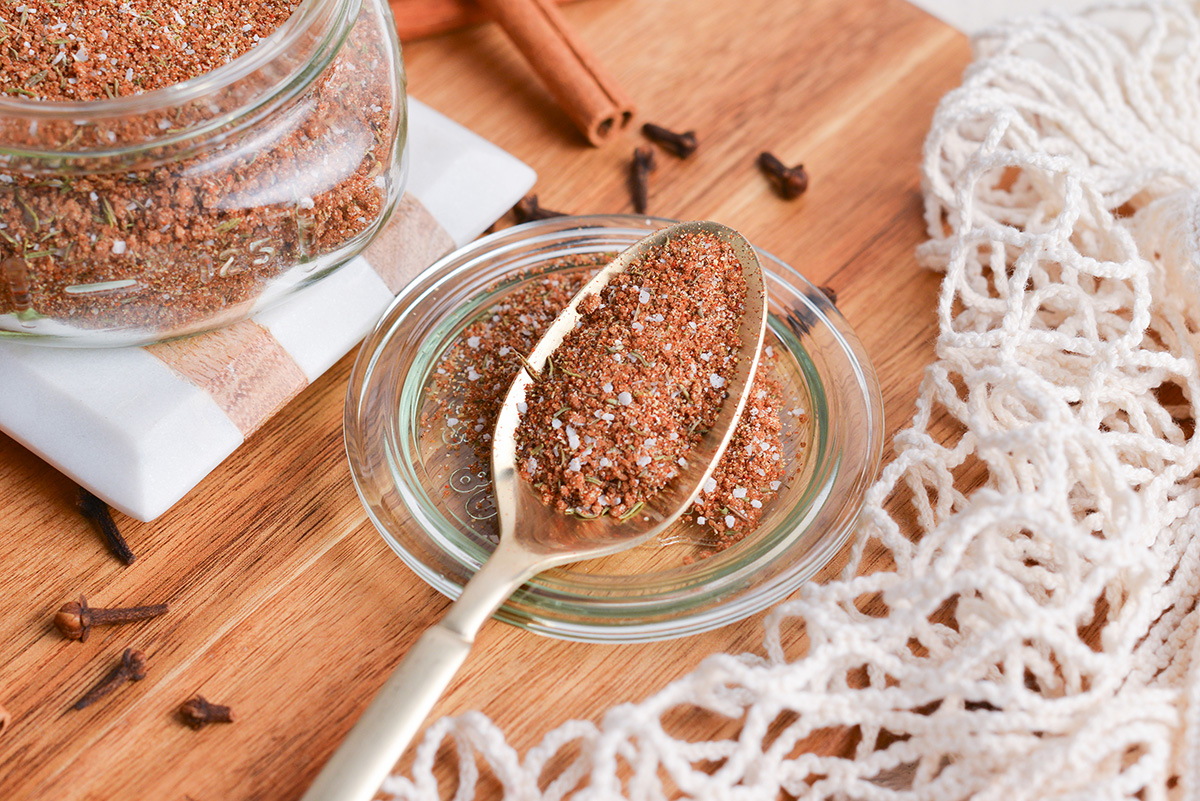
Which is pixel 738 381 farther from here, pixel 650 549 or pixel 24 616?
pixel 24 616

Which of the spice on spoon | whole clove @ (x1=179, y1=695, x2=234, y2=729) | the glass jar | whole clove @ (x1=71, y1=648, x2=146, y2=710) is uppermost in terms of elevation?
the glass jar

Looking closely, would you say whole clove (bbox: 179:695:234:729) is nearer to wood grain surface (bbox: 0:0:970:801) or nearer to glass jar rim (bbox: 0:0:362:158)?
wood grain surface (bbox: 0:0:970:801)

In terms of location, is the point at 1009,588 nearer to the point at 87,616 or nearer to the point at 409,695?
the point at 409,695

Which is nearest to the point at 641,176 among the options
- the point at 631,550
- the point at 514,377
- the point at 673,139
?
the point at 673,139

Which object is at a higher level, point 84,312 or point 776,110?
point 84,312

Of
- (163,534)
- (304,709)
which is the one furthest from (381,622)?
(163,534)

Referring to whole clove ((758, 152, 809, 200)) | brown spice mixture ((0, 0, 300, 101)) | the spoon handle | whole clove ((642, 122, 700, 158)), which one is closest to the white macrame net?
the spoon handle

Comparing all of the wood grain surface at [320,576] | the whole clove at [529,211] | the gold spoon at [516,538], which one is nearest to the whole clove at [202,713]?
the wood grain surface at [320,576]
